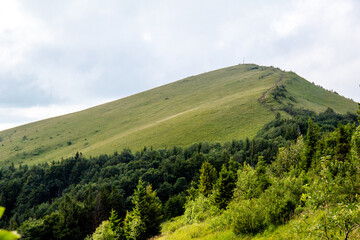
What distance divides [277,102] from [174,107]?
8169 centimetres

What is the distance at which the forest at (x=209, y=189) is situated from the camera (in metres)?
11.6

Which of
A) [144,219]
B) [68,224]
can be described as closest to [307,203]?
[144,219]

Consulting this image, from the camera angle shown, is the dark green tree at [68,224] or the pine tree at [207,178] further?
the dark green tree at [68,224]

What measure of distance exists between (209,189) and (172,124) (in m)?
93.3

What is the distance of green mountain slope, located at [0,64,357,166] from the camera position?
125875 mm

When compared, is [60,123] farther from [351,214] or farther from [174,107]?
[351,214]

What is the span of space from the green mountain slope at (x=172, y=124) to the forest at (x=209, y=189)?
1346 centimetres

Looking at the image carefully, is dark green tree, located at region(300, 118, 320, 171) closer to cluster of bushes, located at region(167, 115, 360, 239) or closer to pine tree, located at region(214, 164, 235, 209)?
cluster of bushes, located at region(167, 115, 360, 239)

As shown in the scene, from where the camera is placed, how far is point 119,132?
523ft

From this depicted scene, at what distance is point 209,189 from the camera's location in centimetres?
4816

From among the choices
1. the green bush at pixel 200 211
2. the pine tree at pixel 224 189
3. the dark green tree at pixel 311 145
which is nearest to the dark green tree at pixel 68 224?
the green bush at pixel 200 211

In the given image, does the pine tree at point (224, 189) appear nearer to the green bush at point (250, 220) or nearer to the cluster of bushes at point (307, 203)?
the cluster of bushes at point (307, 203)

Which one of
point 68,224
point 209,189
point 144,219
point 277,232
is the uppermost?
point 277,232

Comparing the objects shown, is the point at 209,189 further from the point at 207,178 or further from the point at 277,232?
the point at 277,232
